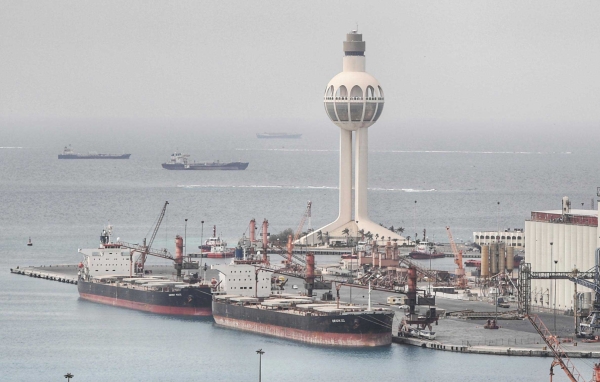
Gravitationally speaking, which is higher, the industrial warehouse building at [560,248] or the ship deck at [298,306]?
the industrial warehouse building at [560,248]

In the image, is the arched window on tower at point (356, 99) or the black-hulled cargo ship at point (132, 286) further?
the arched window on tower at point (356, 99)

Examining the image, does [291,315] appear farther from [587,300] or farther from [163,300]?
A: [587,300]

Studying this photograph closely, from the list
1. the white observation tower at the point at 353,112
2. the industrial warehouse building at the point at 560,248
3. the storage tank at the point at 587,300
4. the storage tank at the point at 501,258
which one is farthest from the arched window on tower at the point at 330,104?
the storage tank at the point at 587,300

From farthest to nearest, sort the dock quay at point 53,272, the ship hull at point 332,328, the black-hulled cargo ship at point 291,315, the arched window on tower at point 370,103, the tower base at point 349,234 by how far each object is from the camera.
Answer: the arched window on tower at point 370,103 → the tower base at point 349,234 → the dock quay at point 53,272 → the black-hulled cargo ship at point 291,315 → the ship hull at point 332,328

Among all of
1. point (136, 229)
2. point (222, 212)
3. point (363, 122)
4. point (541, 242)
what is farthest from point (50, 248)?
point (541, 242)

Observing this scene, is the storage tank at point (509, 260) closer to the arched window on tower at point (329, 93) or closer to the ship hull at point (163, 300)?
the ship hull at point (163, 300)

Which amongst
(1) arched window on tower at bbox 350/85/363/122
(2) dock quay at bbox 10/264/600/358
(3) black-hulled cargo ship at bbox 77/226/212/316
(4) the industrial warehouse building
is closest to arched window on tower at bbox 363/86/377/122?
(1) arched window on tower at bbox 350/85/363/122

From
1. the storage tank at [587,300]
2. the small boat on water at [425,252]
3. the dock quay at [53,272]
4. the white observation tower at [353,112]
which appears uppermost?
the white observation tower at [353,112]
